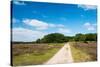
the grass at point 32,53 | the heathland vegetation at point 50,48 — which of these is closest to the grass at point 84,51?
the heathland vegetation at point 50,48

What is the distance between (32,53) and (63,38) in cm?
45

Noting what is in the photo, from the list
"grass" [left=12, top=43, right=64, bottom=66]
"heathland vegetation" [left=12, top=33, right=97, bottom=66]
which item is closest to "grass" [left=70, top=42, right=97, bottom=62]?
"heathland vegetation" [left=12, top=33, right=97, bottom=66]

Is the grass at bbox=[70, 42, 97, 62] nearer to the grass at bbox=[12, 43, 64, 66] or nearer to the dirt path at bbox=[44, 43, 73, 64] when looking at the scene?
the dirt path at bbox=[44, 43, 73, 64]

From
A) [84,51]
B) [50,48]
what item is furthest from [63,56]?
[84,51]

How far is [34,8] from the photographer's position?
8.09 feet

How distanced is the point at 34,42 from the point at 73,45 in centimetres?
53

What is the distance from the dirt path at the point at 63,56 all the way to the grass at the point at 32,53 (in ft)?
0.15

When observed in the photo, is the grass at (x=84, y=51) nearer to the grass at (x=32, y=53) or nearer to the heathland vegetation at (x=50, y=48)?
the heathland vegetation at (x=50, y=48)

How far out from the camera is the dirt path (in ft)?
8.32

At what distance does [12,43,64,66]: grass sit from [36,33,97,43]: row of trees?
0.06m

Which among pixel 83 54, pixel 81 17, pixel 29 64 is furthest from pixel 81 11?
pixel 29 64

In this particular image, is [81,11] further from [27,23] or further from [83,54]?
[27,23]

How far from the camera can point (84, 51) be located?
271cm
